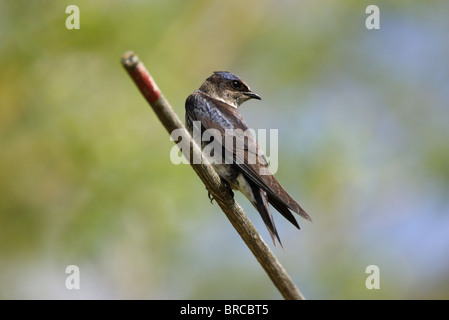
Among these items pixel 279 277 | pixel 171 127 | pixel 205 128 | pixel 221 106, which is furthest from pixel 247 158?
pixel 171 127

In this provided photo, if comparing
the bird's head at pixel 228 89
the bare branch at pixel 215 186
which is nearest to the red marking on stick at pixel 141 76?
the bare branch at pixel 215 186

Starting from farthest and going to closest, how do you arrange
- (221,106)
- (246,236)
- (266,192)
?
(221,106)
(266,192)
(246,236)

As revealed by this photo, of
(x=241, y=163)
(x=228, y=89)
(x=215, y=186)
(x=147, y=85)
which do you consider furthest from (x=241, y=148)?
(x=147, y=85)

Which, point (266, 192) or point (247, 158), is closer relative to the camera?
point (266, 192)

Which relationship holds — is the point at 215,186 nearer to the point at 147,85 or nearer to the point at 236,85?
the point at 147,85

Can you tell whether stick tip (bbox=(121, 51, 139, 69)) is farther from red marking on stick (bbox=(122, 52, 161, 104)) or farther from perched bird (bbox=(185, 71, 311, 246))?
perched bird (bbox=(185, 71, 311, 246))

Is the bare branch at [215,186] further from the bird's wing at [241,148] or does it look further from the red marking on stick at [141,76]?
the bird's wing at [241,148]
